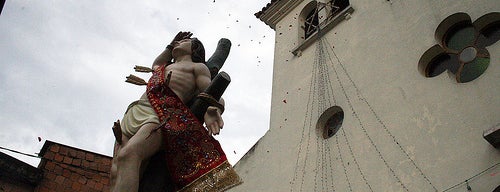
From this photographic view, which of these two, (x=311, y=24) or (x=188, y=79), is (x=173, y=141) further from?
(x=311, y=24)

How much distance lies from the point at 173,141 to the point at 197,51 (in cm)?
111

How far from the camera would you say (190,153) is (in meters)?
3.71

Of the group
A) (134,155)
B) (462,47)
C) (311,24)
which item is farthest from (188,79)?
(311,24)

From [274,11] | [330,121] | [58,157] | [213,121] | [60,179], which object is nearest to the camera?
[213,121]

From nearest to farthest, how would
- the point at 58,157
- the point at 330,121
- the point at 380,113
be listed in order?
the point at 58,157 < the point at 380,113 < the point at 330,121

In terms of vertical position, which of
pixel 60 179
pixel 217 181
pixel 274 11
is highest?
pixel 274 11

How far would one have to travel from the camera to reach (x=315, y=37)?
11.1 metres

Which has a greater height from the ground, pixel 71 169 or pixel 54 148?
pixel 54 148

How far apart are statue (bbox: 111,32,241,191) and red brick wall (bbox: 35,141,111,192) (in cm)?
271

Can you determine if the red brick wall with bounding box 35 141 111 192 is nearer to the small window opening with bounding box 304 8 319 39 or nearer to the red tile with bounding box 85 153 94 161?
the red tile with bounding box 85 153 94 161

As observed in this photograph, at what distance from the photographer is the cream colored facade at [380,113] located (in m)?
6.72

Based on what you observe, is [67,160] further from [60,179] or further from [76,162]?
[60,179]

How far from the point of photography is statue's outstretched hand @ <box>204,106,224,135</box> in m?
3.65

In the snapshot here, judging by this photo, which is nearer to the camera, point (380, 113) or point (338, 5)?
point (380, 113)
